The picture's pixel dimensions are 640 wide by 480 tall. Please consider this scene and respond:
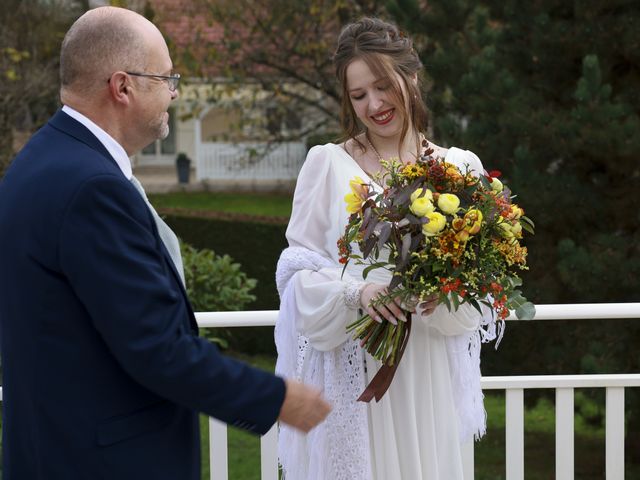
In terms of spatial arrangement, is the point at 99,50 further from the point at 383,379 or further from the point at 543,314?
the point at 543,314

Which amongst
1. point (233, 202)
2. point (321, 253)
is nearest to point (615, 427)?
point (321, 253)

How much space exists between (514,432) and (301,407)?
5.35 feet

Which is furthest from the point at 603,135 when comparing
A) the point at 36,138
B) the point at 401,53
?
the point at 36,138

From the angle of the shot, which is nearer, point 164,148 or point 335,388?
point 335,388

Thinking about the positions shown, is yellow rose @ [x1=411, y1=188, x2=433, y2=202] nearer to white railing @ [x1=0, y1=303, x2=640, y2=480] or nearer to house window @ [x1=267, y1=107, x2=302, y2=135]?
white railing @ [x1=0, y1=303, x2=640, y2=480]

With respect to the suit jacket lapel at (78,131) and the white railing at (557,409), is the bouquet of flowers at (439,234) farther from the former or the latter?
the suit jacket lapel at (78,131)

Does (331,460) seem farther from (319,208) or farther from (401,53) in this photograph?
(401,53)

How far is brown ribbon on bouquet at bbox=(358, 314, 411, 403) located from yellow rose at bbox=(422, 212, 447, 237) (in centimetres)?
34

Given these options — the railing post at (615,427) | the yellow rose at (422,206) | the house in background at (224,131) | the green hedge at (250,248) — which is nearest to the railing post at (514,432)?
the railing post at (615,427)

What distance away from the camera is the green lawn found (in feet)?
73.2

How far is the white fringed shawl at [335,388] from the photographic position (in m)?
3.03

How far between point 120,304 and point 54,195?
0.83 ft

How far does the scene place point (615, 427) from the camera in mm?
3662

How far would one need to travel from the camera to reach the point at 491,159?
640 centimetres
